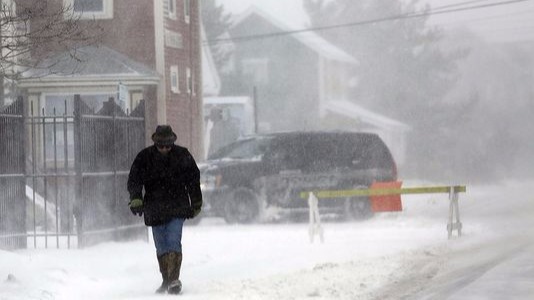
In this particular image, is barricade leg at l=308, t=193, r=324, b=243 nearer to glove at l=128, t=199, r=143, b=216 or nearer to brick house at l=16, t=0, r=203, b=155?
glove at l=128, t=199, r=143, b=216

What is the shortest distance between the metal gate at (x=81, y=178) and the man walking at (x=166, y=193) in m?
4.27

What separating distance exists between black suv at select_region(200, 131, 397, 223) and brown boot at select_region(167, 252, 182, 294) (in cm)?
1345

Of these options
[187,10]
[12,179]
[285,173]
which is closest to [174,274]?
[12,179]

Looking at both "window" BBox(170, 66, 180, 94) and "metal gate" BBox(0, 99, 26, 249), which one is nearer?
"metal gate" BBox(0, 99, 26, 249)

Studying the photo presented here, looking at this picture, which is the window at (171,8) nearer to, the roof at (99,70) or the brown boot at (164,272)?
the roof at (99,70)

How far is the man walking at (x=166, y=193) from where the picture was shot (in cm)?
1412

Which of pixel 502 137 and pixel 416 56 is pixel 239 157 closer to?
pixel 502 137

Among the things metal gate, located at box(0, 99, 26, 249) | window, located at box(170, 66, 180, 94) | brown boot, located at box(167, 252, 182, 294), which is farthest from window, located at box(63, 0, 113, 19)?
brown boot, located at box(167, 252, 182, 294)

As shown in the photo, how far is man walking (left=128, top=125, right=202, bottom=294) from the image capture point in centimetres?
1412

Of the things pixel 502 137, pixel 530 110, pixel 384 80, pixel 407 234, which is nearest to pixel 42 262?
A: pixel 407 234

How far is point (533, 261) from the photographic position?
56.5ft

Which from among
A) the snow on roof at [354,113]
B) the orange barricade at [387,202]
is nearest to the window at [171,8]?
the orange barricade at [387,202]

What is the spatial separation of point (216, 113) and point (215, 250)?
27.2m

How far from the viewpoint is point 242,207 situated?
90.9 ft
